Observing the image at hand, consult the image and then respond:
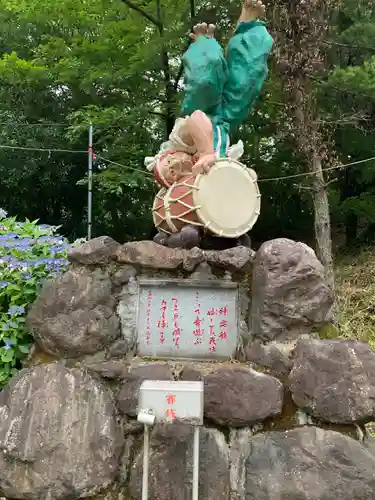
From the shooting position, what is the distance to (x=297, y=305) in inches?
98.6

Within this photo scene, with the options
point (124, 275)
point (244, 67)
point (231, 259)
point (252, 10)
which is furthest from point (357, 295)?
point (124, 275)

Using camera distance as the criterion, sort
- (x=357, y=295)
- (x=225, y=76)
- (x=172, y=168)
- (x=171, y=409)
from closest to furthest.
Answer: (x=171, y=409) < (x=172, y=168) < (x=225, y=76) < (x=357, y=295)

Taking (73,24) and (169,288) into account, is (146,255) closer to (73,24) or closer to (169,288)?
(169,288)

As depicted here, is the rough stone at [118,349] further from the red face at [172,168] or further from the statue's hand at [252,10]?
the statue's hand at [252,10]

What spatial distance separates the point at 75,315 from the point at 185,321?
0.56m

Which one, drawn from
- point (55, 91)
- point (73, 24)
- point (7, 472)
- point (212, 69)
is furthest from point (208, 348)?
point (55, 91)

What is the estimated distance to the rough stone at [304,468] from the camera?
222cm

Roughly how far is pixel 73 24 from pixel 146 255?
6.18 metres

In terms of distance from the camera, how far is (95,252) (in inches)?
103

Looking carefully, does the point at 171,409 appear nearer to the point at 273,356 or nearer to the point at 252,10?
the point at 273,356

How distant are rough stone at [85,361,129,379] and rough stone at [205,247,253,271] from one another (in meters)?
0.70

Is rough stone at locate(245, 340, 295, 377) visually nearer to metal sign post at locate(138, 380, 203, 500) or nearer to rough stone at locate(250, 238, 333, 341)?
rough stone at locate(250, 238, 333, 341)

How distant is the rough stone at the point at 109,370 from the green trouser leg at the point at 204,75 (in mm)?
1692

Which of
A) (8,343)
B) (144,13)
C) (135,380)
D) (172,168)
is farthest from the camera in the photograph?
(144,13)
